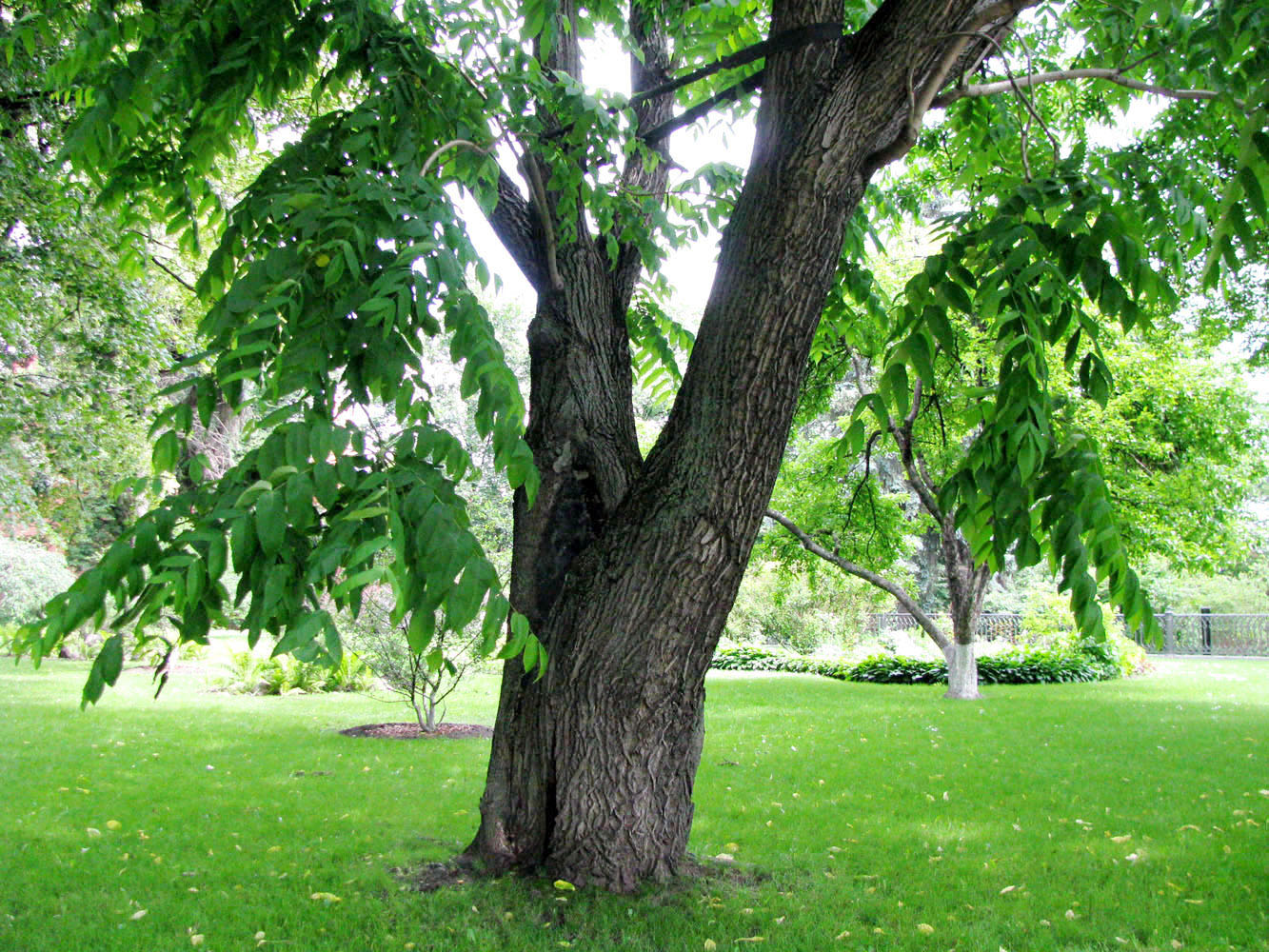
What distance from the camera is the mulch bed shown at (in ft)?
34.3

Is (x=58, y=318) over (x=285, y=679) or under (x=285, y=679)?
over

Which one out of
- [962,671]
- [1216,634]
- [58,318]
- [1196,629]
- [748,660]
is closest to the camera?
[58,318]

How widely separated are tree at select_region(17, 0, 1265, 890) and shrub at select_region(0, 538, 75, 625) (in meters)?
18.8

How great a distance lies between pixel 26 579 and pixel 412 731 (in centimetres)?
1400

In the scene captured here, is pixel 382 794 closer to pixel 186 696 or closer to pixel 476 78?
pixel 476 78

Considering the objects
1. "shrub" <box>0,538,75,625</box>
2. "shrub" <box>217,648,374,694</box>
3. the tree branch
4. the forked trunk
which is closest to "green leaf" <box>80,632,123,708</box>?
the tree branch

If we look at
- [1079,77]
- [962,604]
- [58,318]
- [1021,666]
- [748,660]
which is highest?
[58,318]

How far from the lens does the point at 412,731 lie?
35.6ft

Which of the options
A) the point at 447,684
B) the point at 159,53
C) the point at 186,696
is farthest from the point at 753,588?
the point at 159,53

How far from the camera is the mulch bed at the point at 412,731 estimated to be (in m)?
10.5

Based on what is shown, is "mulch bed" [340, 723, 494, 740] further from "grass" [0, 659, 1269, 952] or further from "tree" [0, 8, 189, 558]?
"tree" [0, 8, 189, 558]

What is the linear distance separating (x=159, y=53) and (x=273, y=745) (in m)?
8.04

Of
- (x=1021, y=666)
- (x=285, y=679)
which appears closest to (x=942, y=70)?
(x=285, y=679)

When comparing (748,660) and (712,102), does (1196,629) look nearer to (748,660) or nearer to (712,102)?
(748,660)
